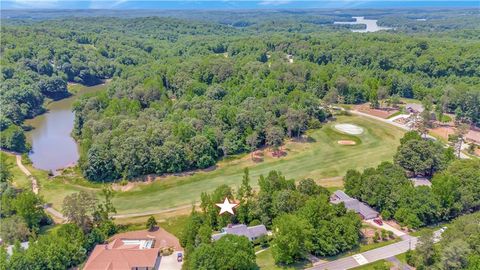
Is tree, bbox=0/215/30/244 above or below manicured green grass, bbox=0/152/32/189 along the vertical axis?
above

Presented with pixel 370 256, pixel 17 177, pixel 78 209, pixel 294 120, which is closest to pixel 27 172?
pixel 17 177

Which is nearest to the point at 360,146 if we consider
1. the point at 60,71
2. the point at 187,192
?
the point at 187,192

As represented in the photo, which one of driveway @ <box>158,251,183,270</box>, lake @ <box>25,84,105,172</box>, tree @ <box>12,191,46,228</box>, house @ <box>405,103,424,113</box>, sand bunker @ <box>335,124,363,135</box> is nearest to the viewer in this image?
driveway @ <box>158,251,183,270</box>

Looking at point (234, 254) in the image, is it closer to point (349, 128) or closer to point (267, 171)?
point (267, 171)

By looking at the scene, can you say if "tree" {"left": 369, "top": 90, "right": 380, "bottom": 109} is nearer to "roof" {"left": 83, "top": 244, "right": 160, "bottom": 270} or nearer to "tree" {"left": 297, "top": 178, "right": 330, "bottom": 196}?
"tree" {"left": 297, "top": 178, "right": 330, "bottom": 196}

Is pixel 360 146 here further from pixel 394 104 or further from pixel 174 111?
pixel 174 111

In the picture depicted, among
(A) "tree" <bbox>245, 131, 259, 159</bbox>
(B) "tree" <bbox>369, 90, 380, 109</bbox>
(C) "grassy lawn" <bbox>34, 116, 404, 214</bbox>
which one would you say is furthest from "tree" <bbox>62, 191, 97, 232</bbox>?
(B) "tree" <bbox>369, 90, 380, 109</bbox>

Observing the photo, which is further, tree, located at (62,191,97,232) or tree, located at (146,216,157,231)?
tree, located at (146,216,157,231)
